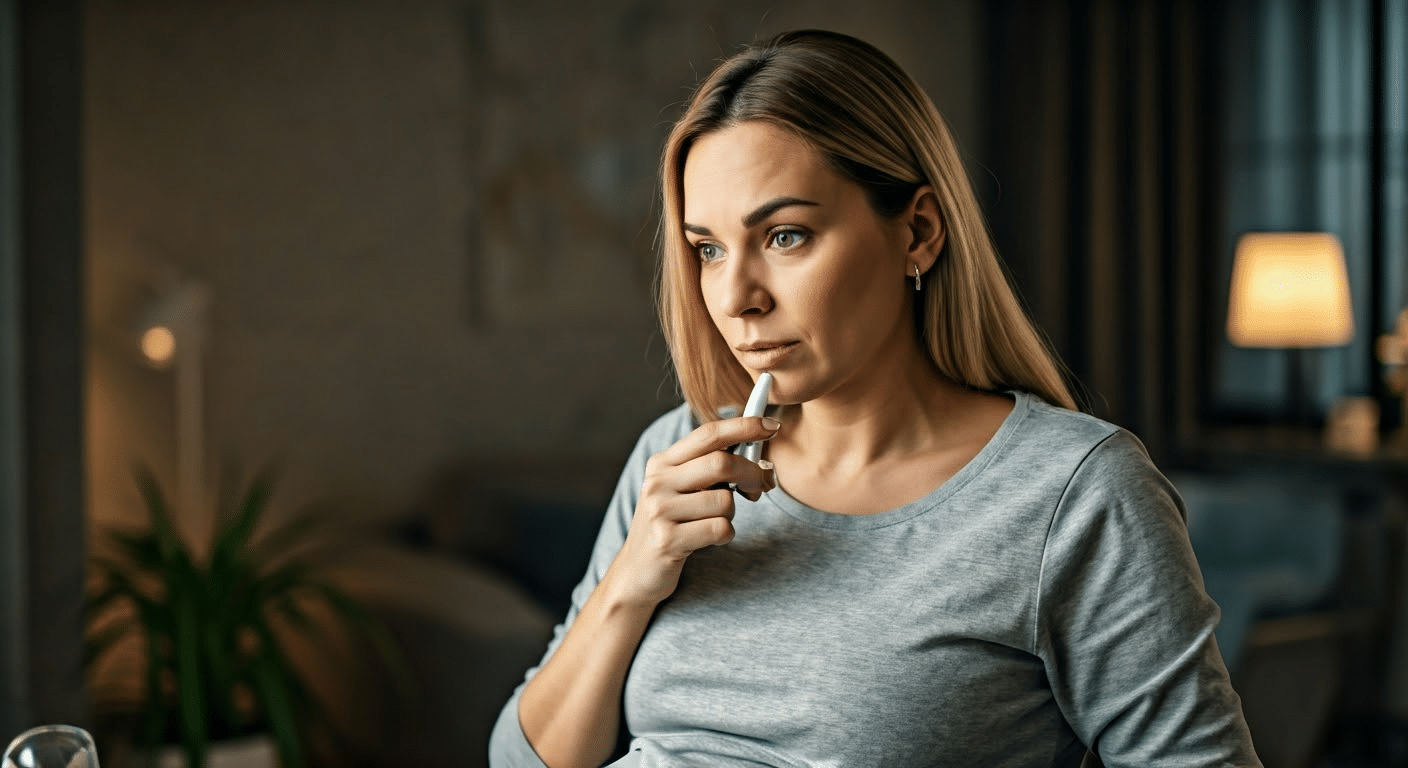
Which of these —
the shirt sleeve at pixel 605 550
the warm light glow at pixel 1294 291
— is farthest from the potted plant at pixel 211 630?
the warm light glow at pixel 1294 291

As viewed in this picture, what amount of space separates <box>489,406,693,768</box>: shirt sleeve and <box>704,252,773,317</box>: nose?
245mm

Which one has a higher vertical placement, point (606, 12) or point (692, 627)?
point (606, 12)

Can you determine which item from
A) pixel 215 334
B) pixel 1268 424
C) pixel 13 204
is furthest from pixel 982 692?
pixel 1268 424

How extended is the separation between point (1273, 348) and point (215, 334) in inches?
126

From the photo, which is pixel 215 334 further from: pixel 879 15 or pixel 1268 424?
pixel 1268 424

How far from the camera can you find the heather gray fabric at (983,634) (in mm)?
966

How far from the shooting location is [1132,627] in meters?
0.96

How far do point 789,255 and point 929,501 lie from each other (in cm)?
23

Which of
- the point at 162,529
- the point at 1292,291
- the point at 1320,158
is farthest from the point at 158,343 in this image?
the point at 1320,158

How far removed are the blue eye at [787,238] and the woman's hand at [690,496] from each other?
14 cm

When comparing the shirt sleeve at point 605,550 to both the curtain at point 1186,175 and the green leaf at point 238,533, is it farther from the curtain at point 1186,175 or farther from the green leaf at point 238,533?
the curtain at point 1186,175

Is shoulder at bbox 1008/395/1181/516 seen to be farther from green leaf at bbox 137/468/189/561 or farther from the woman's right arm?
green leaf at bbox 137/468/189/561

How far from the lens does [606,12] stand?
3959 millimetres

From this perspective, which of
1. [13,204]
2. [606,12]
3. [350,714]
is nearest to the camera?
[13,204]
